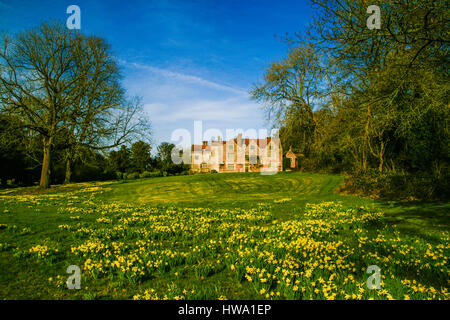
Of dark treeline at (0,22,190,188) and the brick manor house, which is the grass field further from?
the brick manor house

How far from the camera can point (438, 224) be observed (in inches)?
338

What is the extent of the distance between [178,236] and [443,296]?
611 cm

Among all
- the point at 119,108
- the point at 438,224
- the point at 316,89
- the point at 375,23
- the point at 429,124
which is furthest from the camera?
the point at 119,108

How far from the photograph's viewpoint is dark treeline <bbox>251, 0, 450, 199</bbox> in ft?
21.5

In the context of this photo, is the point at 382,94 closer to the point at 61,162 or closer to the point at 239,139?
the point at 61,162

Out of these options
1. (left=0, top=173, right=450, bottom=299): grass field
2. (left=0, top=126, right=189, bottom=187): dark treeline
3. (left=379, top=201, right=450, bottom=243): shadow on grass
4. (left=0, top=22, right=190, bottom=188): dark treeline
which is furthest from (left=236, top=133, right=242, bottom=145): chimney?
(left=0, top=173, right=450, bottom=299): grass field

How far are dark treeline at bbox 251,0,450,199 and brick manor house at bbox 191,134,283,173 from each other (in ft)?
127

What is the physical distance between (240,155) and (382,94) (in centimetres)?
5970

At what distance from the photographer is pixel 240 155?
68.9m

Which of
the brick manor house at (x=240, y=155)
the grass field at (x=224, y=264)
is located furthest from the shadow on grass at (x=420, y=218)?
the brick manor house at (x=240, y=155)

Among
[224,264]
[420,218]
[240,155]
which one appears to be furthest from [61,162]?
[240,155]

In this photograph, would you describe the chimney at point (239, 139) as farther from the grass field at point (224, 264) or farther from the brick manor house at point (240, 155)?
the grass field at point (224, 264)

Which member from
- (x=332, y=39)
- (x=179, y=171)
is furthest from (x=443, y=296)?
(x=179, y=171)
